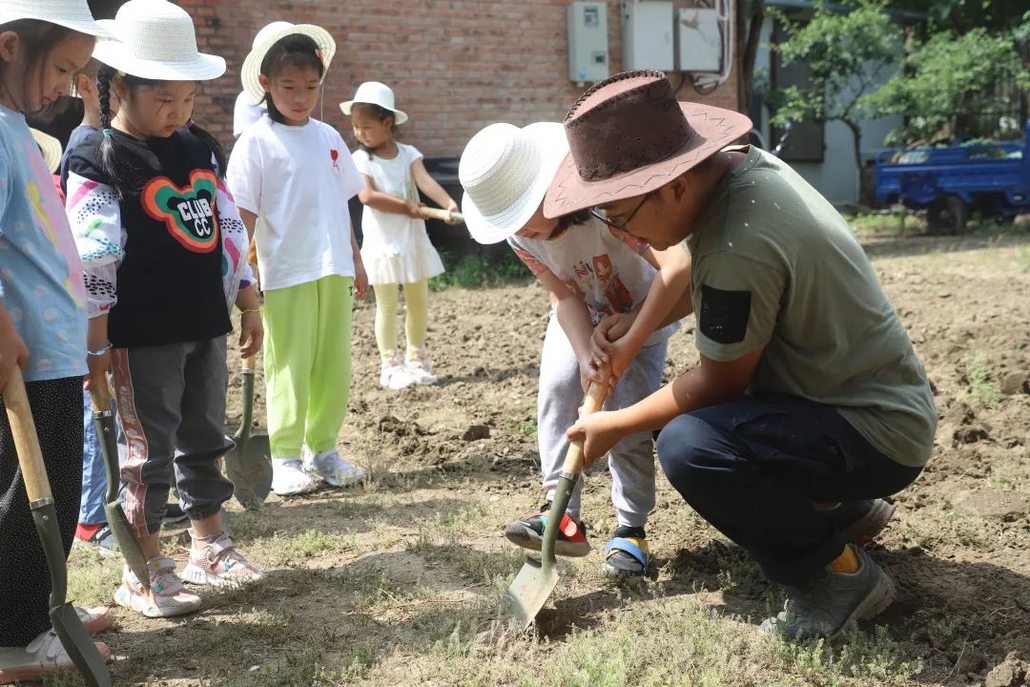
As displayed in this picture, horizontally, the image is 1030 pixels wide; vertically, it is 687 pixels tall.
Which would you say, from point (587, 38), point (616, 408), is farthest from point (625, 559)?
point (587, 38)

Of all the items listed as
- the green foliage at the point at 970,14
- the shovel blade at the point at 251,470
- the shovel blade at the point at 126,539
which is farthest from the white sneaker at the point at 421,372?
the green foliage at the point at 970,14

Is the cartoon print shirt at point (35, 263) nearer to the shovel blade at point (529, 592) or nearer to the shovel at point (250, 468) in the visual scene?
the shovel blade at point (529, 592)

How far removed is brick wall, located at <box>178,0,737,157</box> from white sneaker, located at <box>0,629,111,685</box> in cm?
791

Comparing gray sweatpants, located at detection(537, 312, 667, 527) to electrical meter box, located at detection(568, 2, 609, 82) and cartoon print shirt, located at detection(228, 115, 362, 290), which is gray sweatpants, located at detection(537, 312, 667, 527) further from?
electrical meter box, located at detection(568, 2, 609, 82)

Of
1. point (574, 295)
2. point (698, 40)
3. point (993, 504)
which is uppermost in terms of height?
point (698, 40)

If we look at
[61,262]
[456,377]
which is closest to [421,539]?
[61,262]

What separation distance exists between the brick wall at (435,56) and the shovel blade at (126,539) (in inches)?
296

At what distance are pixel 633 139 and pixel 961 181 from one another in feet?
35.9

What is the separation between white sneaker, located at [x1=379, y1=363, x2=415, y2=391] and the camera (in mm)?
6270

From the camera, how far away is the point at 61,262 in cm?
266

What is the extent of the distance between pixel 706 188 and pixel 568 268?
85 cm

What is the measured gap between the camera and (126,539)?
311 cm

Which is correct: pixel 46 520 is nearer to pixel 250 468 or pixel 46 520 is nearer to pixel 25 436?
pixel 25 436

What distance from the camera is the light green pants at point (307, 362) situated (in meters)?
4.47
